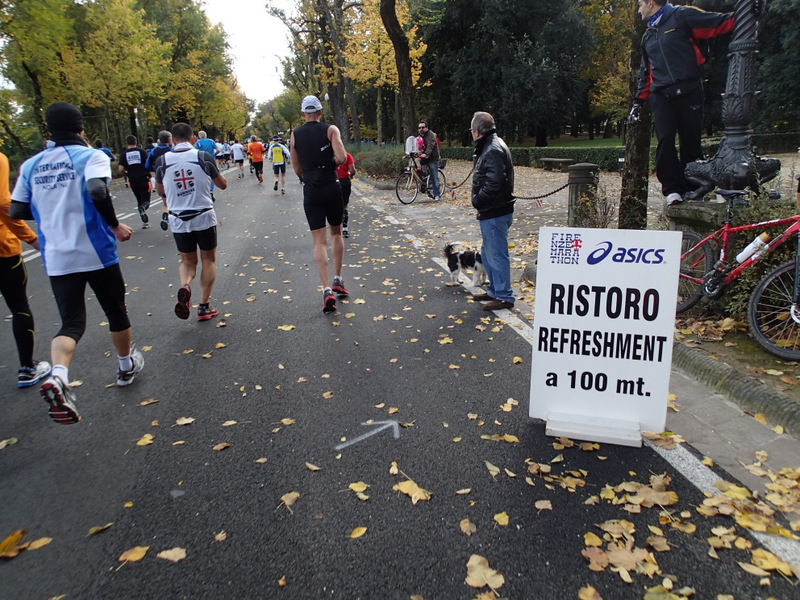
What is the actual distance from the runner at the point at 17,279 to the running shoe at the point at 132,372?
1.70 feet

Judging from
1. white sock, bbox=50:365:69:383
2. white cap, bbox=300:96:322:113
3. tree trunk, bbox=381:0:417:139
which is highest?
tree trunk, bbox=381:0:417:139

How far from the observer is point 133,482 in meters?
3.33

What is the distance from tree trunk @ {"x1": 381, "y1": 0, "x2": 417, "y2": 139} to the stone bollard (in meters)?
10.8

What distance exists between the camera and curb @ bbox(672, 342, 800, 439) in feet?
11.7

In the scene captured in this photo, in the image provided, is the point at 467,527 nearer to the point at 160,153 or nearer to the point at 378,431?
the point at 378,431

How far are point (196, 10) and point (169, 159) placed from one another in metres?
54.1

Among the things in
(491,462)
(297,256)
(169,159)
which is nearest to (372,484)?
(491,462)

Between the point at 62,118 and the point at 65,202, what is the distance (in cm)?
58

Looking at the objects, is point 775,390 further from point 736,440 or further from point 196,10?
point 196,10

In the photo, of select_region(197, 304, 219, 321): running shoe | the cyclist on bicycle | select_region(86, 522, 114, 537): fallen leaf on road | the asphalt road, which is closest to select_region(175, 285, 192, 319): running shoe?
the asphalt road

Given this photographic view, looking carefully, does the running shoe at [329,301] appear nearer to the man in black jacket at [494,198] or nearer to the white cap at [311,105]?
the man in black jacket at [494,198]

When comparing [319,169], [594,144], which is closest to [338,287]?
[319,169]

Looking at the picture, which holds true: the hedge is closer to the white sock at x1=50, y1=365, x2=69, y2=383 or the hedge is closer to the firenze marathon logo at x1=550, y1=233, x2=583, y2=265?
the firenze marathon logo at x1=550, y1=233, x2=583, y2=265

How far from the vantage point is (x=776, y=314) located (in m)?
4.44
